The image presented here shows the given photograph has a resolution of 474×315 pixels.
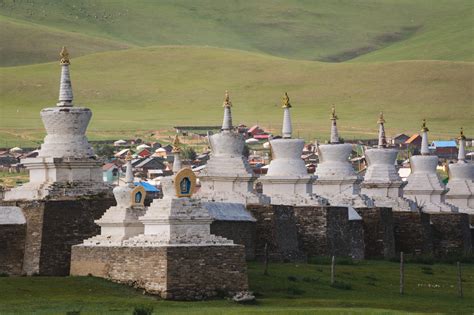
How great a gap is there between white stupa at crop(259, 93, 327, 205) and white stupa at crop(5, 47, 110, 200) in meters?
15.3

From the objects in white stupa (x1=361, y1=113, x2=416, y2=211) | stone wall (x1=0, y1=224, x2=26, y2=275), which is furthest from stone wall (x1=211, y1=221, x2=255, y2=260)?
white stupa (x1=361, y1=113, x2=416, y2=211)

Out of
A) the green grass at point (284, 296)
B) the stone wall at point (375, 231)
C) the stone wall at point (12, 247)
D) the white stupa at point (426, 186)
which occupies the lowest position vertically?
the green grass at point (284, 296)

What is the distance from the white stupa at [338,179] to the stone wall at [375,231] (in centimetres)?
47

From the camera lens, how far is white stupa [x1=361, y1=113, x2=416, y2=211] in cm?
8781

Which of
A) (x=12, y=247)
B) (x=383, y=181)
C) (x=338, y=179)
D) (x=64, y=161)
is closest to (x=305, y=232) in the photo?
(x=338, y=179)

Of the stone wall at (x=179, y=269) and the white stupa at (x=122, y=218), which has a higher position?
the white stupa at (x=122, y=218)

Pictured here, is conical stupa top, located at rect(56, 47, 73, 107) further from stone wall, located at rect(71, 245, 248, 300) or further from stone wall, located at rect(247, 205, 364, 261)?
stone wall, located at rect(247, 205, 364, 261)

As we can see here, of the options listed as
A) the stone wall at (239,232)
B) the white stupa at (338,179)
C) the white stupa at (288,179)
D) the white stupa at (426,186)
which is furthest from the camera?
the white stupa at (426,186)

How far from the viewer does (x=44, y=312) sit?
48.2 meters

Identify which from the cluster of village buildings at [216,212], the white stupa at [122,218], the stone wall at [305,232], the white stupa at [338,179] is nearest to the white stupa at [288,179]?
the cluster of village buildings at [216,212]

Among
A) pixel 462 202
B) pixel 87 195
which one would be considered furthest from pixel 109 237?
pixel 462 202

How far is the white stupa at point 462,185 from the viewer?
3910 inches

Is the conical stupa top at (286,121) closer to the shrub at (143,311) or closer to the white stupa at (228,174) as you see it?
the white stupa at (228,174)

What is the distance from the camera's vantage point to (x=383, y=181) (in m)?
87.8
